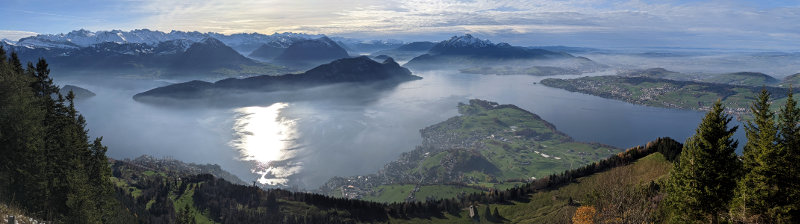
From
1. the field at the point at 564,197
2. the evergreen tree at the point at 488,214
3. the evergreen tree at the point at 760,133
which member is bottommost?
the evergreen tree at the point at 488,214

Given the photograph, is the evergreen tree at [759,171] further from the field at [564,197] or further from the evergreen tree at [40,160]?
the evergreen tree at [40,160]

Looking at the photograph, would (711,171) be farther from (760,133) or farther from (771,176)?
(760,133)

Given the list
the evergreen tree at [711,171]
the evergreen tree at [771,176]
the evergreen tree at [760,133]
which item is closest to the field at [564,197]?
the evergreen tree at [711,171]

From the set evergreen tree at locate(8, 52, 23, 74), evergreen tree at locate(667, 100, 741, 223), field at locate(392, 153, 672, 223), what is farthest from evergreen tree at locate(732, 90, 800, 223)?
evergreen tree at locate(8, 52, 23, 74)

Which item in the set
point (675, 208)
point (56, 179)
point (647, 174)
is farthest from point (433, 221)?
point (56, 179)

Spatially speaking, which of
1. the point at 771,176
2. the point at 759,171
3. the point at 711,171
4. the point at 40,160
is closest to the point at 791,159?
the point at 771,176

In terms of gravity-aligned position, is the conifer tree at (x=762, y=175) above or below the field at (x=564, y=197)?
above

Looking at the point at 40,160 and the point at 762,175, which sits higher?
the point at 762,175

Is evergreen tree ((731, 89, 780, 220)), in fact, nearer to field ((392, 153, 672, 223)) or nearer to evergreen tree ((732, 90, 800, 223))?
evergreen tree ((732, 90, 800, 223))

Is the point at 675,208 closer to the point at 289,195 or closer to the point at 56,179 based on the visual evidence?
the point at 56,179
